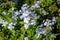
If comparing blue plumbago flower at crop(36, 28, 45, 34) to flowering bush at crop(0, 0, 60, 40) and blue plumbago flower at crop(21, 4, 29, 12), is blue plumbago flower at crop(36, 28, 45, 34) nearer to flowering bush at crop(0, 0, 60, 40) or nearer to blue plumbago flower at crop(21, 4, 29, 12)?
flowering bush at crop(0, 0, 60, 40)

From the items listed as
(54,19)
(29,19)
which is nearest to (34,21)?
(29,19)

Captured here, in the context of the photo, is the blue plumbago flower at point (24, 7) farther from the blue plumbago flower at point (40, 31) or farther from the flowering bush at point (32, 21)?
the blue plumbago flower at point (40, 31)

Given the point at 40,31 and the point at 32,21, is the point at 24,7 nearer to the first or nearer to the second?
the point at 32,21

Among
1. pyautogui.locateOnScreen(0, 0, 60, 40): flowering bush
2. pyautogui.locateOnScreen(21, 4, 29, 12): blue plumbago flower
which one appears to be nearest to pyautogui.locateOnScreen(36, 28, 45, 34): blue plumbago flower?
pyautogui.locateOnScreen(0, 0, 60, 40): flowering bush

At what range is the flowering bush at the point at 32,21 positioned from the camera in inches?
113

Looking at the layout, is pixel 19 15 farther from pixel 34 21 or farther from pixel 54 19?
pixel 54 19

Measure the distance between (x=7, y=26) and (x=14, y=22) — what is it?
4.3 inches

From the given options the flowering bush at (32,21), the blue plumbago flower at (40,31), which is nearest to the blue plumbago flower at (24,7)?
the flowering bush at (32,21)

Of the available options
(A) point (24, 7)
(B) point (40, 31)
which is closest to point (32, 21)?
(B) point (40, 31)

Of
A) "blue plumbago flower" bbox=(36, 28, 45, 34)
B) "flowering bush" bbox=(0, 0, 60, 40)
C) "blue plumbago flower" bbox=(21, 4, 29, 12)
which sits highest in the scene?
"blue plumbago flower" bbox=(21, 4, 29, 12)

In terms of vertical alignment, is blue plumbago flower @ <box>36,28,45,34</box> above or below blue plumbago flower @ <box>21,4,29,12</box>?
below

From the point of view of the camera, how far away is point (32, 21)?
9.68 ft

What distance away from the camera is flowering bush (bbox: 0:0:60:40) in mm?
2861

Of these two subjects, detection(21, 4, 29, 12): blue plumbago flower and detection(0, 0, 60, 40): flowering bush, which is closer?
detection(0, 0, 60, 40): flowering bush
